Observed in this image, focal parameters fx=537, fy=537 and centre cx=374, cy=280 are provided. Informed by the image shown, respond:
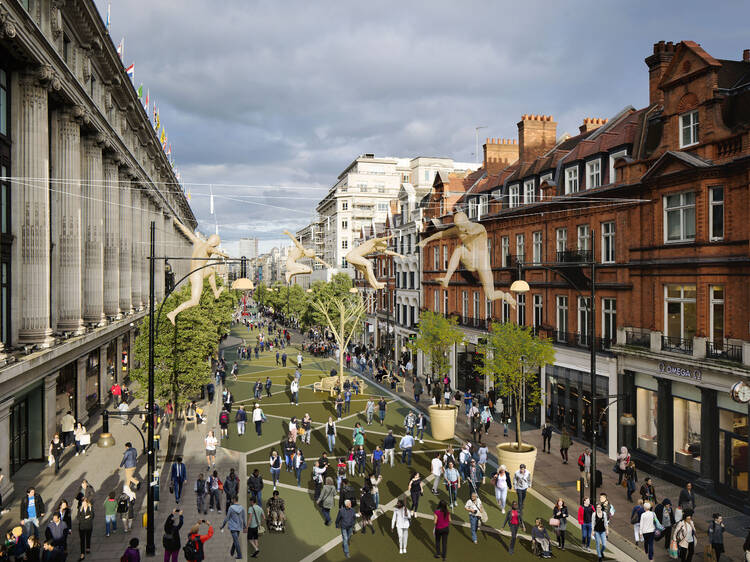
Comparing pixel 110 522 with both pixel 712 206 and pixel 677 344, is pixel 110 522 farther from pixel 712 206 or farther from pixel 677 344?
pixel 712 206

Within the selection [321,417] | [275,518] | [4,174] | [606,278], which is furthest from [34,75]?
[606,278]

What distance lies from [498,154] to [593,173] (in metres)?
15.1

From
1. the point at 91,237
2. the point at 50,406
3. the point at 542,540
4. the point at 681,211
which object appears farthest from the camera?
the point at 91,237

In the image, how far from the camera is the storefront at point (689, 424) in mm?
20297

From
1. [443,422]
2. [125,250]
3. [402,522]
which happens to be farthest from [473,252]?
[125,250]

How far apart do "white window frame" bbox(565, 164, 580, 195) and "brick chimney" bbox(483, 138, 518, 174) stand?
12.1 metres

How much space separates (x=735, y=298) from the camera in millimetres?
20688

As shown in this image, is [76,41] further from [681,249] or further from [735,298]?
[735,298]

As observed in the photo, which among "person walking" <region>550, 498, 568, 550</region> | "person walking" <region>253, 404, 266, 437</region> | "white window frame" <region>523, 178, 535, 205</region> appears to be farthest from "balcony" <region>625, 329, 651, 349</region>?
"person walking" <region>253, 404, 266, 437</region>

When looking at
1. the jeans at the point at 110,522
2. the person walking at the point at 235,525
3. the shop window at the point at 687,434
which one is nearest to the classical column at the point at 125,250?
the jeans at the point at 110,522

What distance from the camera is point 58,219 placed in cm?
2788

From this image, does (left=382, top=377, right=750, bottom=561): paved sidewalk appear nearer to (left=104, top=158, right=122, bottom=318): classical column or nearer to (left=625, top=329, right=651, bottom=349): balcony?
(left=625, top=329, right=651, bottom=349): balcony

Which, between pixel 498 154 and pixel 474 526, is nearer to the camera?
pixel 474 526

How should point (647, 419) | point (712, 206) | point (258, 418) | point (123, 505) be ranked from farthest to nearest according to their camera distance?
point (258, 418), point (647, 419), point (712, 206), point (123, 505)
